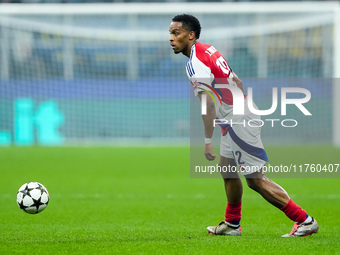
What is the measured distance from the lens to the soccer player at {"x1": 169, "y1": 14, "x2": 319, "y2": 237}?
657cm

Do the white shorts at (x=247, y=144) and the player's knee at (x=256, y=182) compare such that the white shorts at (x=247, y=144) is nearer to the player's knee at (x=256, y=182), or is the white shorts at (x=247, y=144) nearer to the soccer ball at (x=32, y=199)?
the player's knee at (x=256, y=182)

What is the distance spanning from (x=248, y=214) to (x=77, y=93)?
14.9m

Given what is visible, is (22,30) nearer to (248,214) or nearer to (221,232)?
(248,214)

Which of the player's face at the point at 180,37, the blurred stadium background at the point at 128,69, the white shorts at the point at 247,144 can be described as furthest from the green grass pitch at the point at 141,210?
the blurred stadium background at the point at 128,69

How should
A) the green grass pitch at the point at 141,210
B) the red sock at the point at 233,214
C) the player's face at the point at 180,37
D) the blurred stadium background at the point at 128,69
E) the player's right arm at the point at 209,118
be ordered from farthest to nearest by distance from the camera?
the blurred stadium background at the point at 128,69, the red sock at the point at 233,214, the player's face at the point at 180,37, the player's right arm at the point at 209,118, the green grass pitch at the point at 141,210

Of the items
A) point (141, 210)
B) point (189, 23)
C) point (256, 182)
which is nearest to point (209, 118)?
point (256, 182)

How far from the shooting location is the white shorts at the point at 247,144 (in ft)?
21.7

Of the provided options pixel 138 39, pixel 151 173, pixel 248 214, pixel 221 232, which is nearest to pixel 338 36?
pixel 138 39

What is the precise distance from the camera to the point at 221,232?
7141 millimetres

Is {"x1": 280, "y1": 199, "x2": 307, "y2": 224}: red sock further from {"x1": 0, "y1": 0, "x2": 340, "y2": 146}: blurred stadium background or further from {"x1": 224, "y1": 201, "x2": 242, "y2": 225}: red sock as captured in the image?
{"x1": 0, "y1": 0, "x2": 340, "y2": 146}: blurred stadium background

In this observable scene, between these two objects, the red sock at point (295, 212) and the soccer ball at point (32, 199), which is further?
the soccer ball at point (32, 199)

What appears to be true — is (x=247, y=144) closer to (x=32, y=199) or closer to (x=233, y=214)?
(x=233, y=214)

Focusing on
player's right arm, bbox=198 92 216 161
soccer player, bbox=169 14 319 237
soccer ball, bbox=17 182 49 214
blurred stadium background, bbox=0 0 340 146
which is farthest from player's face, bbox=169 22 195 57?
blurred stadium background, bbox=0 0 340 146

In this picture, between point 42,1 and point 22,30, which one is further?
point 42,1
